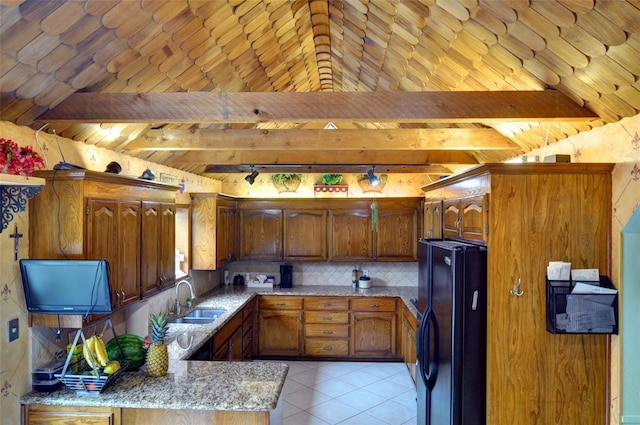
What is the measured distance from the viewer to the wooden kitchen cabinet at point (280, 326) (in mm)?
5574

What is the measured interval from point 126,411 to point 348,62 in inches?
128

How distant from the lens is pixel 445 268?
264cm

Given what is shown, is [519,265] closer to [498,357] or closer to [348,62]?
[498,357]

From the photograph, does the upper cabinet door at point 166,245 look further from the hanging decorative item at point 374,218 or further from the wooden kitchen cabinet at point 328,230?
the hanging decorative item at point 374,218

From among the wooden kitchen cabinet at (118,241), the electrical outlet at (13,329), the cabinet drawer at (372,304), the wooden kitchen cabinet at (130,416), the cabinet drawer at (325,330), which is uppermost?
the wooden kitchen cabinet at (118,241)

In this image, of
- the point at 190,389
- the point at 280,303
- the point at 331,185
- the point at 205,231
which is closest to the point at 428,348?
the point at 190,389

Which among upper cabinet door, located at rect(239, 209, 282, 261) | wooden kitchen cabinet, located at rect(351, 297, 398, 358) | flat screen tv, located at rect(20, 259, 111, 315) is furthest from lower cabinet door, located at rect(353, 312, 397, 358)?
flat screen tv, located at rect(20, 259, 111, 315)

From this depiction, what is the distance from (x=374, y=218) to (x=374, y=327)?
1438 millimetres

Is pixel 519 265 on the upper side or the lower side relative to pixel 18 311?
upper

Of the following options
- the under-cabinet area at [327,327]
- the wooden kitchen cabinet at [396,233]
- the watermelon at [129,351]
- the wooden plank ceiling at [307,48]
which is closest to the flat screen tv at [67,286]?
the watermelon at [129,351]

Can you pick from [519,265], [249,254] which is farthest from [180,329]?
[519,265]

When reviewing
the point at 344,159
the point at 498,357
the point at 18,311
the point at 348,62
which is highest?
the point at 348,62

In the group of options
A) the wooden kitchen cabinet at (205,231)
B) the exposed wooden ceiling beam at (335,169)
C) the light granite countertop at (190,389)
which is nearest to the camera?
the light granite countertop at (190,389)

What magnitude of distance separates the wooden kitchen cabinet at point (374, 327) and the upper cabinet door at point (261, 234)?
4.38 feet
